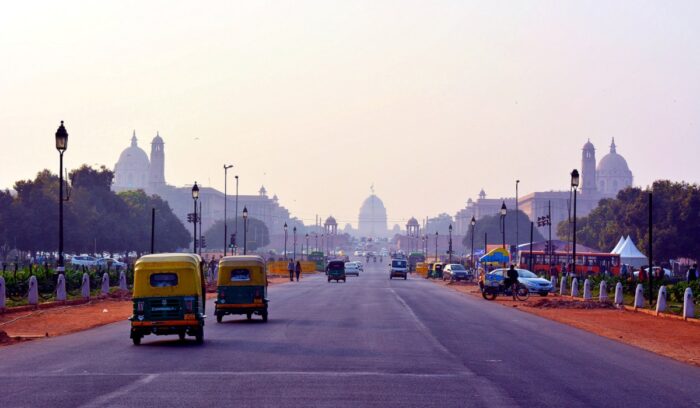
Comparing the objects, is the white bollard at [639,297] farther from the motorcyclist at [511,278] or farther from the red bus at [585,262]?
the red bus at [585,262]

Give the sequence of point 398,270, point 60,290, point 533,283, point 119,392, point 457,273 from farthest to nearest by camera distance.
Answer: point 398,270 < point 457,273 < point 533,283 < point 60,290 < point 119,392

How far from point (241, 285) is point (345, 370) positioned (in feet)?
44.5

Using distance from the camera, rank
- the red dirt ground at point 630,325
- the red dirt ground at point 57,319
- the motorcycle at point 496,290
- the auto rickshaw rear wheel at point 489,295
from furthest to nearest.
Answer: the auto rickshaw rear wheel at point 489,295 → the motorcycle at point 496,290 → the red dirt ground at point 57,319 → the red dirt ground at point 630,325

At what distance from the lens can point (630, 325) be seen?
33219 millimetres

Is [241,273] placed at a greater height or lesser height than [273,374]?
greater

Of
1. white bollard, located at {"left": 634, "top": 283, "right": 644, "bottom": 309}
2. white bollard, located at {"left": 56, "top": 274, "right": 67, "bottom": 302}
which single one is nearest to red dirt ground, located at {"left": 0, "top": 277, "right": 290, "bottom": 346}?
white bollard, located at {"left": 56, "top": 274, "right": 67, "bottom": 302}

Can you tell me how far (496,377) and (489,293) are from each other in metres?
36.5

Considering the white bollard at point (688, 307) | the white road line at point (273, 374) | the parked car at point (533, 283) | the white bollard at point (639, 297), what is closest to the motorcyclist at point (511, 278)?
the parked car at point (533, 283)

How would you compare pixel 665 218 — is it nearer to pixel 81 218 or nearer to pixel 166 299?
pixel 81 218

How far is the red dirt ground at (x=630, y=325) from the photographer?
25.0 meters

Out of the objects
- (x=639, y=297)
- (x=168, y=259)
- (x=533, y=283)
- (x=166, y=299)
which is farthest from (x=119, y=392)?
(x=533, y=283)

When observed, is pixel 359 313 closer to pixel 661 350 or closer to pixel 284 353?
pixel 661 350

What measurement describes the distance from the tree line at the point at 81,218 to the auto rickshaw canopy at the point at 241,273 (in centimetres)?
6741

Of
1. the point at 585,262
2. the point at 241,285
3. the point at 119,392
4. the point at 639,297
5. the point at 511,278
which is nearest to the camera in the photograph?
the point at 119,392
